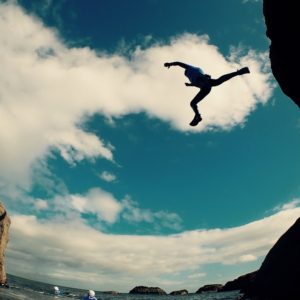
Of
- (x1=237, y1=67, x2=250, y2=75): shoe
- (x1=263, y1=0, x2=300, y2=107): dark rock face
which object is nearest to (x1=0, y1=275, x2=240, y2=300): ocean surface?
(x1=237, y1=67, x2=250, y2=75): shoe

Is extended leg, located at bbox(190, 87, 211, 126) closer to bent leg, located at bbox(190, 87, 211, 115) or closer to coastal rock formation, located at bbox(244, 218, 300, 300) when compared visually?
bent leg, located at bbox(190, 87, 211, 115)

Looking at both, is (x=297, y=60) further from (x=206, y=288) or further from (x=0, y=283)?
(x=206, y=288)

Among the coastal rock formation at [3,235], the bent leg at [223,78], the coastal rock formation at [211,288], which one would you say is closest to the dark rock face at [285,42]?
the bent leg at [223,78]

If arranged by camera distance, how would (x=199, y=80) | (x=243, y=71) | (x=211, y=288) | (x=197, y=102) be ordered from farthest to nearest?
(x=211, y=288)
(x=197, y=102)
(x=199, y=80)
(x=243, y=71)

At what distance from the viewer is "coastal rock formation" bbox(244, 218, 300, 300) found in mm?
15000

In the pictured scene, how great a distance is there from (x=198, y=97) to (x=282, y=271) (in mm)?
10631

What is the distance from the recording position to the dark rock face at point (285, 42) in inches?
460

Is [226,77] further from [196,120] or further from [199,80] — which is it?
[196,120]

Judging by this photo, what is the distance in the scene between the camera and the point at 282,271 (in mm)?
16109

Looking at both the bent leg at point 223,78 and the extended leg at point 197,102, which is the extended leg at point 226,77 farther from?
the extended leg at point 197,102

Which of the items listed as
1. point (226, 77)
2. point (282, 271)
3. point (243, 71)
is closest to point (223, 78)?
point (226, 77)

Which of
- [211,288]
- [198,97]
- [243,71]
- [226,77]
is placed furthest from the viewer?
[211,288]

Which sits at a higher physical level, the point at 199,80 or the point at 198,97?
the point at 199,80

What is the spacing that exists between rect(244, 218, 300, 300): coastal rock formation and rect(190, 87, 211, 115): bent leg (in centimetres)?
955
